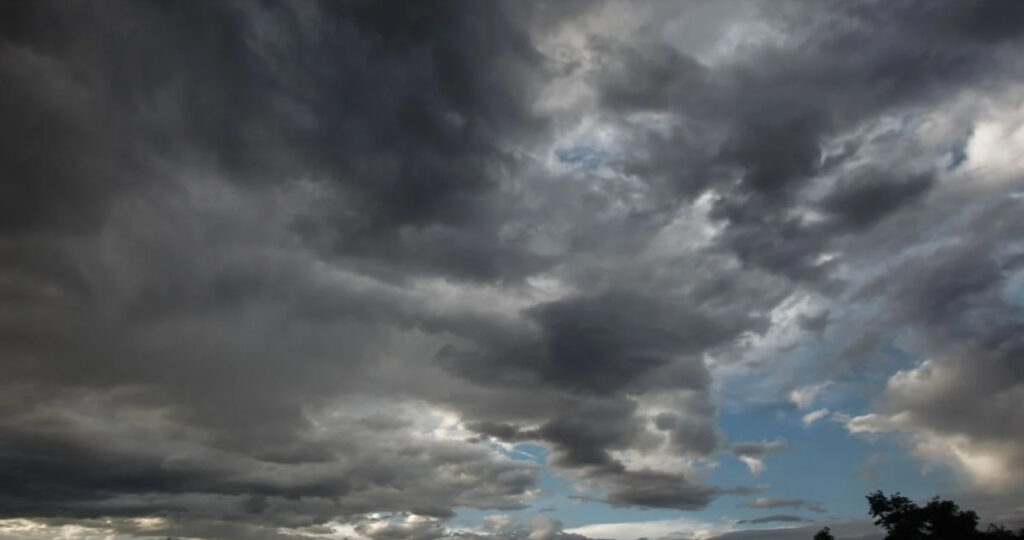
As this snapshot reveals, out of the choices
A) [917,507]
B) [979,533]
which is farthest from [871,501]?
[979,533]

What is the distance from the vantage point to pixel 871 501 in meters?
155

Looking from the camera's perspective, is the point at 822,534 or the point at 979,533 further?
the point at 822,534

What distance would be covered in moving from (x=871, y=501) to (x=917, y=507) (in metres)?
7.91

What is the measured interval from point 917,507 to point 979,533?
10458 millimetres

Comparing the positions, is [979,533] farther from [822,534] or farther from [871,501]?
[822,534]

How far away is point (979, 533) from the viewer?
477 feet

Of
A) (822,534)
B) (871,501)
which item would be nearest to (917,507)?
(871,501)

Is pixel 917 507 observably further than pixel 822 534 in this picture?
No

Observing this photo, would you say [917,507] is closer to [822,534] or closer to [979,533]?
[979,533]

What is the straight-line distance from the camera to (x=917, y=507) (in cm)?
15062

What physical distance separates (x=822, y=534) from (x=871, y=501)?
14816mm

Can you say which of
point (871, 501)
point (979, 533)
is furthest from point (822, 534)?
point (979, 533)
